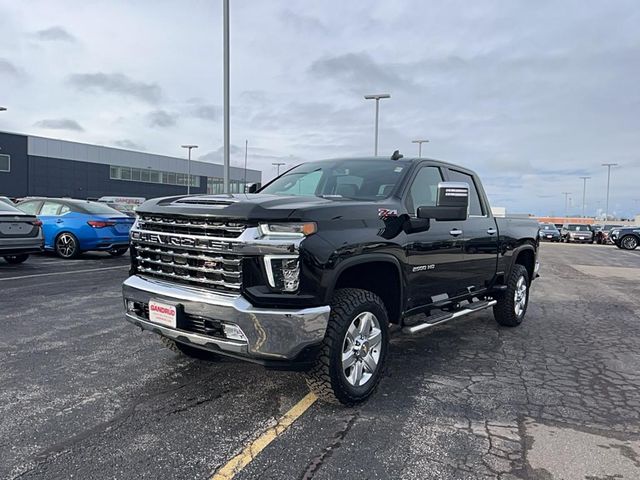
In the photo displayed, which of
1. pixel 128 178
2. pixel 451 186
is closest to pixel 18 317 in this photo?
pixel 451 186

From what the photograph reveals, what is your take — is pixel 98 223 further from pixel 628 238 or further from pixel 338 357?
pixel 628 238

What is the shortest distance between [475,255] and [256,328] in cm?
309

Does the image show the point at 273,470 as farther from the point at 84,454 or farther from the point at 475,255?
the point at 475,255

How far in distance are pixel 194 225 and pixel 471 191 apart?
3.57 meters

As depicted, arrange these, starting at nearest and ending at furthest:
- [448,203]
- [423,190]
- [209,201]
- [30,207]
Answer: [209,201] → [448,203] → [423,190] → [30,207]

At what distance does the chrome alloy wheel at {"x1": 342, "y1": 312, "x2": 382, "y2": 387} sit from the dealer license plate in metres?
1.19

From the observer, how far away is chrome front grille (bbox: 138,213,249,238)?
3371 millimetres

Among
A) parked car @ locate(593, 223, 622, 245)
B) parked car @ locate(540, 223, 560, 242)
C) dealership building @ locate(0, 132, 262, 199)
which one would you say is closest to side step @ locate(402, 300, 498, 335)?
parked car @ locate(540, 223, 560, 242)

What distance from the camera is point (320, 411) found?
3578 millimetres

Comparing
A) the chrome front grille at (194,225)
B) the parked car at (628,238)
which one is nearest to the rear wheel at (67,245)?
the chrome front grille at (194,225)

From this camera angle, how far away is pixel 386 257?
12.7 feet

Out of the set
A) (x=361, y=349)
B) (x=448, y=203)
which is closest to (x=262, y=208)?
(x=361, y=349)

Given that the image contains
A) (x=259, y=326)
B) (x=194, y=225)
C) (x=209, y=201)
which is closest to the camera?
(x=259, y=326)

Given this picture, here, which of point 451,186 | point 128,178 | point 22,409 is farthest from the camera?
point 128,178
